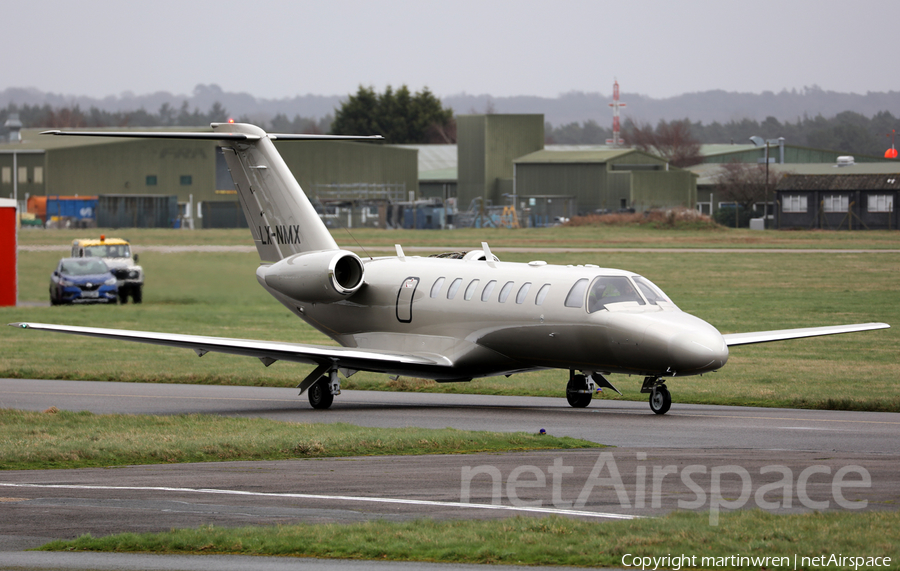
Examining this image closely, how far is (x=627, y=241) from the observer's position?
7138cm

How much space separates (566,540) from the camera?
389 inches

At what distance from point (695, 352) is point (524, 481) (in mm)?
6130

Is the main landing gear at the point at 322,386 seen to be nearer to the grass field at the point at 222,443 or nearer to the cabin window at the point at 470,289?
the cabin window at the point at 470,289

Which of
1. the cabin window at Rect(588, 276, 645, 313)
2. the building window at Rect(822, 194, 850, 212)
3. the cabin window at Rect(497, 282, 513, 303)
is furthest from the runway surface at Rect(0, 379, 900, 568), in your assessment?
the building window at Rect(822, 194, 850, 212)

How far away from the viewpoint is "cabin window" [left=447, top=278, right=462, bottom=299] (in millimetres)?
21922

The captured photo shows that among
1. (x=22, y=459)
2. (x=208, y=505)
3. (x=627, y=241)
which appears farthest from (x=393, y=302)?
(x=627, y=241)

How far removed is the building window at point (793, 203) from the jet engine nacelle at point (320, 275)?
57355 mm

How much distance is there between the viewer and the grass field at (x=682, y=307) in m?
24.5

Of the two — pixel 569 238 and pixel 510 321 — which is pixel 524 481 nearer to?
pixel 510 321

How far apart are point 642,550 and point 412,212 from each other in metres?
87.5

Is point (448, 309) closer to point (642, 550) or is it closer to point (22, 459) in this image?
point (22, 459)

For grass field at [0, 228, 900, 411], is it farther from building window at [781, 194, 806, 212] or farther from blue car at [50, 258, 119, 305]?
building window at [781, 194, 806, 212]

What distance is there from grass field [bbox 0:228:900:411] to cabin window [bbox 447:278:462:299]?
11.7 ft

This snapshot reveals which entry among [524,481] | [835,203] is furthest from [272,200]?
[835,203]
